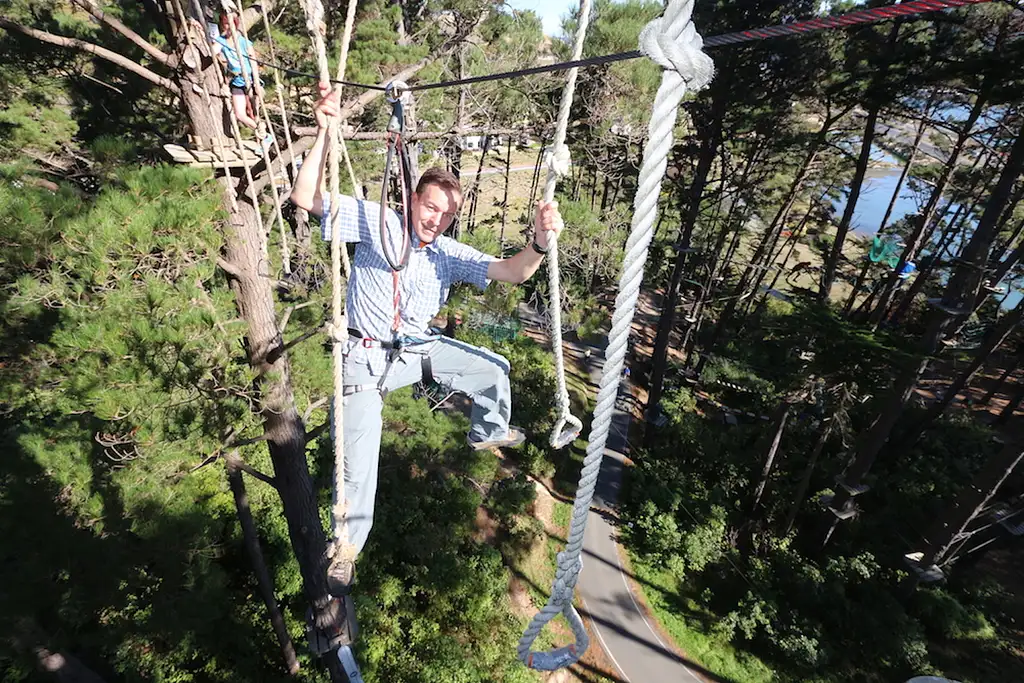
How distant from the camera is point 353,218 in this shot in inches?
86.5

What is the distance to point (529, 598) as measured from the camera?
920 centimetres

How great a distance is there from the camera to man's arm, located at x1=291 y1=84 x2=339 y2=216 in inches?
70.6

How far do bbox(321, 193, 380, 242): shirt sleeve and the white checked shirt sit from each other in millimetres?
50

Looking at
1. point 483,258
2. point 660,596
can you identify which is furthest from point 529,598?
point 483,258

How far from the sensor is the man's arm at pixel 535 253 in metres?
1.78

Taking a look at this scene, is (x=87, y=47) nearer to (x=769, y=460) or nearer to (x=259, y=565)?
(x=259, y=565)

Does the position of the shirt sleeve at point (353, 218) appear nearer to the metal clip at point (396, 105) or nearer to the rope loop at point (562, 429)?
the metal clip at point (396, 105)

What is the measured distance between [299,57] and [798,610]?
12324mm

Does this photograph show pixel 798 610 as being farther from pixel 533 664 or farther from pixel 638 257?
pixel 638 257

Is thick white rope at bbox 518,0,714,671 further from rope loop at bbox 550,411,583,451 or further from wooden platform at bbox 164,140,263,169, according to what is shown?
wooden platform at bbox 164,140,263,169

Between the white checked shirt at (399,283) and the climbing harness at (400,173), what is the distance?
7 cm

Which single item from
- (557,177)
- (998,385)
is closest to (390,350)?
(557,177)

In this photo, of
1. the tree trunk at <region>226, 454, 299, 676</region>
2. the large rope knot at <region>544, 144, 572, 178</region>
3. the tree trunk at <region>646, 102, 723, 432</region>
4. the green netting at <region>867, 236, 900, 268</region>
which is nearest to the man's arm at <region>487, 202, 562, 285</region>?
the large rope knot at <region>544, 144, 572, 178</region>

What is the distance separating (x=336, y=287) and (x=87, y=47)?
2.45m
